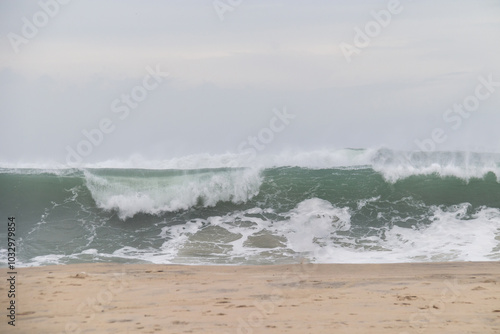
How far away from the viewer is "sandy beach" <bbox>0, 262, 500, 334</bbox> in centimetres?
527

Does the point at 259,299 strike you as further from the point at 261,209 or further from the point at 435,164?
the point at 435,164

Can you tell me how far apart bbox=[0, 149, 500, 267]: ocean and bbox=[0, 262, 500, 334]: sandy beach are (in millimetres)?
1560

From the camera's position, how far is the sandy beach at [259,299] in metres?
5.27

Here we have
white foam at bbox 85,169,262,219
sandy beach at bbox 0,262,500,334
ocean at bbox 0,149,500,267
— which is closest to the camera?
sandy beach at bbox 0,262,500,334

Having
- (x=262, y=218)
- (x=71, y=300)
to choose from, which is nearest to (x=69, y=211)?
(x=262, y=218)

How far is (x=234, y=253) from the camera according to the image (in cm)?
986

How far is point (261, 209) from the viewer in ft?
41.0

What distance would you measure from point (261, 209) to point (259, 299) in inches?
248

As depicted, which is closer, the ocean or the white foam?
the ocean

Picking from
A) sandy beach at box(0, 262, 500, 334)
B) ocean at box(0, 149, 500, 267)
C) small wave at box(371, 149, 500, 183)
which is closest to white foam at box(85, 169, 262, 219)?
ocean at box(0, 149, 500, 267)

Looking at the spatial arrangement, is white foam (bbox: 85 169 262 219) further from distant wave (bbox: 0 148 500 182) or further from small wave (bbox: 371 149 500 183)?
small wave (bbox: 371 149 500 183)

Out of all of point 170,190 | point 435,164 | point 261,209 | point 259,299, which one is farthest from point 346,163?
point 259,299

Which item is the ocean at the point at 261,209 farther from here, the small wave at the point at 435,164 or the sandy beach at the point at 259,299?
the sandy beach at the point at 259,299

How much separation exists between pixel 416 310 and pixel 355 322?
78cm
